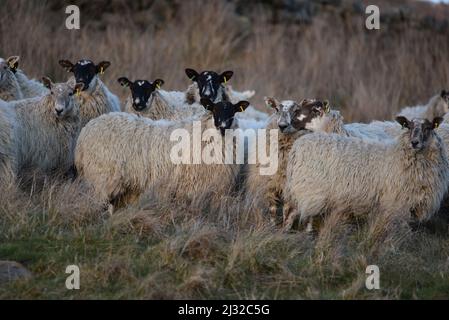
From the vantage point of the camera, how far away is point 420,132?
8406 mm

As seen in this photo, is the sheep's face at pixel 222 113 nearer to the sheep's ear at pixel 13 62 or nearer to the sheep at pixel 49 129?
the sheep at pixel 49 129

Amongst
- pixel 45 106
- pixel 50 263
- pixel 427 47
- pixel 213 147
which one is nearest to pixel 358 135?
pixel 213 147

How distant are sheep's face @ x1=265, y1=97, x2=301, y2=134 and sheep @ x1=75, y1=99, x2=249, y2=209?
385 mm

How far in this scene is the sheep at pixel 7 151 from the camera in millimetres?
8438

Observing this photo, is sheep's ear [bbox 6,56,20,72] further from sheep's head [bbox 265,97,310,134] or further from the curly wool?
the curly wool

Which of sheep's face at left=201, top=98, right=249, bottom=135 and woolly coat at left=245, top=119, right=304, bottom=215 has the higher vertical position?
sheep's face at left=201, top=98, right=249, bottom=135

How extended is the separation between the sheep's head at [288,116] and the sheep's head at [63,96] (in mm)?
1880

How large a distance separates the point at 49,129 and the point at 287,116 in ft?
7.46

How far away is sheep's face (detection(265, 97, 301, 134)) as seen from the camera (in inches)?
348

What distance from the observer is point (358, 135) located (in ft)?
31.8

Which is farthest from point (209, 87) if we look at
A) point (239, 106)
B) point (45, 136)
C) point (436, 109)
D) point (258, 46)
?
point (258, 46)

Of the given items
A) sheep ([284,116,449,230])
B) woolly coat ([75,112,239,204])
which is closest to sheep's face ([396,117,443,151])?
sheep ([284,116,449,230])

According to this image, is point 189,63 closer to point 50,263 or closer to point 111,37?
point 111,37

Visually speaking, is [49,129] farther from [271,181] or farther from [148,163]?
[271,181]
